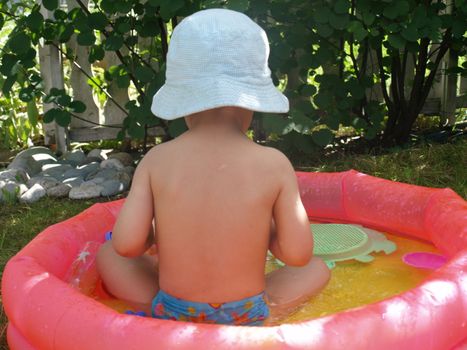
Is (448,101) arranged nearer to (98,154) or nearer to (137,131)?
(137,131)

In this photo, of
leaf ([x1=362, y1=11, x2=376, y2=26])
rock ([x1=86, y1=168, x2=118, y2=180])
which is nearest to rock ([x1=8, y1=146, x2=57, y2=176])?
rock ([x1=86, y1=168, x2=118, y2=180])

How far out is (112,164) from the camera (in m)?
4.33

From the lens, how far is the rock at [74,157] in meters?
4.55

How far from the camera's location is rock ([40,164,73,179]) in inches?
167

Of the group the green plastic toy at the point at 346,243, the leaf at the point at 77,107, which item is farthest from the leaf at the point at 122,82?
the green plastic toy at the point at 346,243

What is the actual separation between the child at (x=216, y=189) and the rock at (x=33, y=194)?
2.11 m

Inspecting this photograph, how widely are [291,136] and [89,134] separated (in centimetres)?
154

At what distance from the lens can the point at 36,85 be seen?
423cm

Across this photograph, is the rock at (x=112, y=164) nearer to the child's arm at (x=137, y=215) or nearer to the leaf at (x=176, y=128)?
the leaf at (x=176, y=128)

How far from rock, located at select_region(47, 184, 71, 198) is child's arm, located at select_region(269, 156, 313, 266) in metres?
2.32

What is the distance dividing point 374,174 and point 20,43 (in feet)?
6.97

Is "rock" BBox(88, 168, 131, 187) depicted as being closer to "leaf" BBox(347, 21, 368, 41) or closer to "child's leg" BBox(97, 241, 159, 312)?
"leaf" BBox(347, 21, 368, 41)

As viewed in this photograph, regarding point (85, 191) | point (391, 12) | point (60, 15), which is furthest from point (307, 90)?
point (60, 15)

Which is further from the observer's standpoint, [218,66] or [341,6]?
[341,6]
